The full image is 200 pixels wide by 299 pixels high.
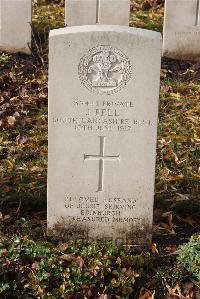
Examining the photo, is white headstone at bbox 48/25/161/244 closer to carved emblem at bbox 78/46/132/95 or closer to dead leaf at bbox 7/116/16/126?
carved emblem at bbox 78/46/132/95

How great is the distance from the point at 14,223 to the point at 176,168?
1554 mm

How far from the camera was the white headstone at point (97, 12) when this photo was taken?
7.87 metres

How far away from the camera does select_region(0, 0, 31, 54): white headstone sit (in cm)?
773

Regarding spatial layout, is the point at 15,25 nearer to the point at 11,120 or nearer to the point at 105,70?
the point at 11,120

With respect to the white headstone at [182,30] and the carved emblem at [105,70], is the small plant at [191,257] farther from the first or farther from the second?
the white headstone at [182,30]

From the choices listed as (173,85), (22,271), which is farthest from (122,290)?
(173,85)

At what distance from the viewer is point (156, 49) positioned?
432 cm

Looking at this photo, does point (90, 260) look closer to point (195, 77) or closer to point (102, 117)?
point (102, 117)

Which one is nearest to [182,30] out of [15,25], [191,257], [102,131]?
[15,25]

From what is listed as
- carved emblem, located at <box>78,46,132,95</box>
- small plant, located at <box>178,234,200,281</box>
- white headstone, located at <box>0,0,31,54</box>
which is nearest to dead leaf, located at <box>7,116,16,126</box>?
white headstone, located at <box>0,0,31,54</box>

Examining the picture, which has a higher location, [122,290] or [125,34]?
[125,34]

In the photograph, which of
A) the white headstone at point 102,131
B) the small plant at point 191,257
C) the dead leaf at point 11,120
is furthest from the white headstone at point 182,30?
the small plant at point 191,257

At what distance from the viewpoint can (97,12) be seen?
797 cm

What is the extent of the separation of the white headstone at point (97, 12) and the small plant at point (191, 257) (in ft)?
13.1
